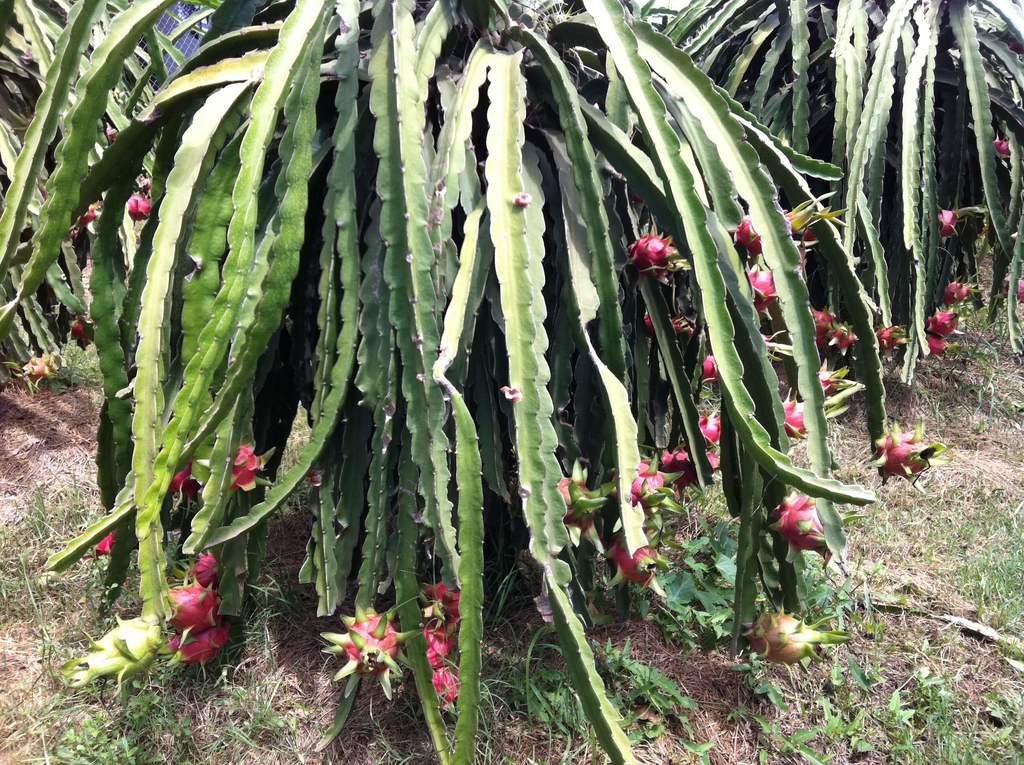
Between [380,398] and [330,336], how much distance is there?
0.44 feet

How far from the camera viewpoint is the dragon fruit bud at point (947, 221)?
7.33 feet

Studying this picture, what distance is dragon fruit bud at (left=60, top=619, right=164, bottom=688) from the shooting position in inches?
37.5

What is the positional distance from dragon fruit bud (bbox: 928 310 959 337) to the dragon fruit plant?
1.22 metres

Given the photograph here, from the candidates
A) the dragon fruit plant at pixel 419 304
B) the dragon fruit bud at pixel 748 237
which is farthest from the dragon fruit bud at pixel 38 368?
the dragon fruit bud at pixel 748 237

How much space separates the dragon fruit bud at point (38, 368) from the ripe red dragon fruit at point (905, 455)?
220 cm

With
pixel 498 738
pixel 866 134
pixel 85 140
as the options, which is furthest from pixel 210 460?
pixel 866 134

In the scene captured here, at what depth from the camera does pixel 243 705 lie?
133cm

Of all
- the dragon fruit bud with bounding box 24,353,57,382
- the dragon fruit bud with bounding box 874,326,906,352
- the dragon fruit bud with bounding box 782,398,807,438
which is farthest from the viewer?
the dragon fruit bud with bounding box 24,353,57,382

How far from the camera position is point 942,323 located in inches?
91.4

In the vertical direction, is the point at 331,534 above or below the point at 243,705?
above

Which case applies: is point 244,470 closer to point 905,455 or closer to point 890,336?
point 905,455

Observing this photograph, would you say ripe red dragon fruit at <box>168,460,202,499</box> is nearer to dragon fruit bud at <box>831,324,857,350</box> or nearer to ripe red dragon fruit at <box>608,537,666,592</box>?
ripe red dragon fruit at <box>608,537,666,592</box>

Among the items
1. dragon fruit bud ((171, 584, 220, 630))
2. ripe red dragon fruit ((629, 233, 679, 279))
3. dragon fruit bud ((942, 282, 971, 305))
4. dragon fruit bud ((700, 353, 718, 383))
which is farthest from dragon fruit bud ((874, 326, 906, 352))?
dragon fruit bud ((171, 584, 220, 630))

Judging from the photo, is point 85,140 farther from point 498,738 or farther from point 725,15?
point 725,15
